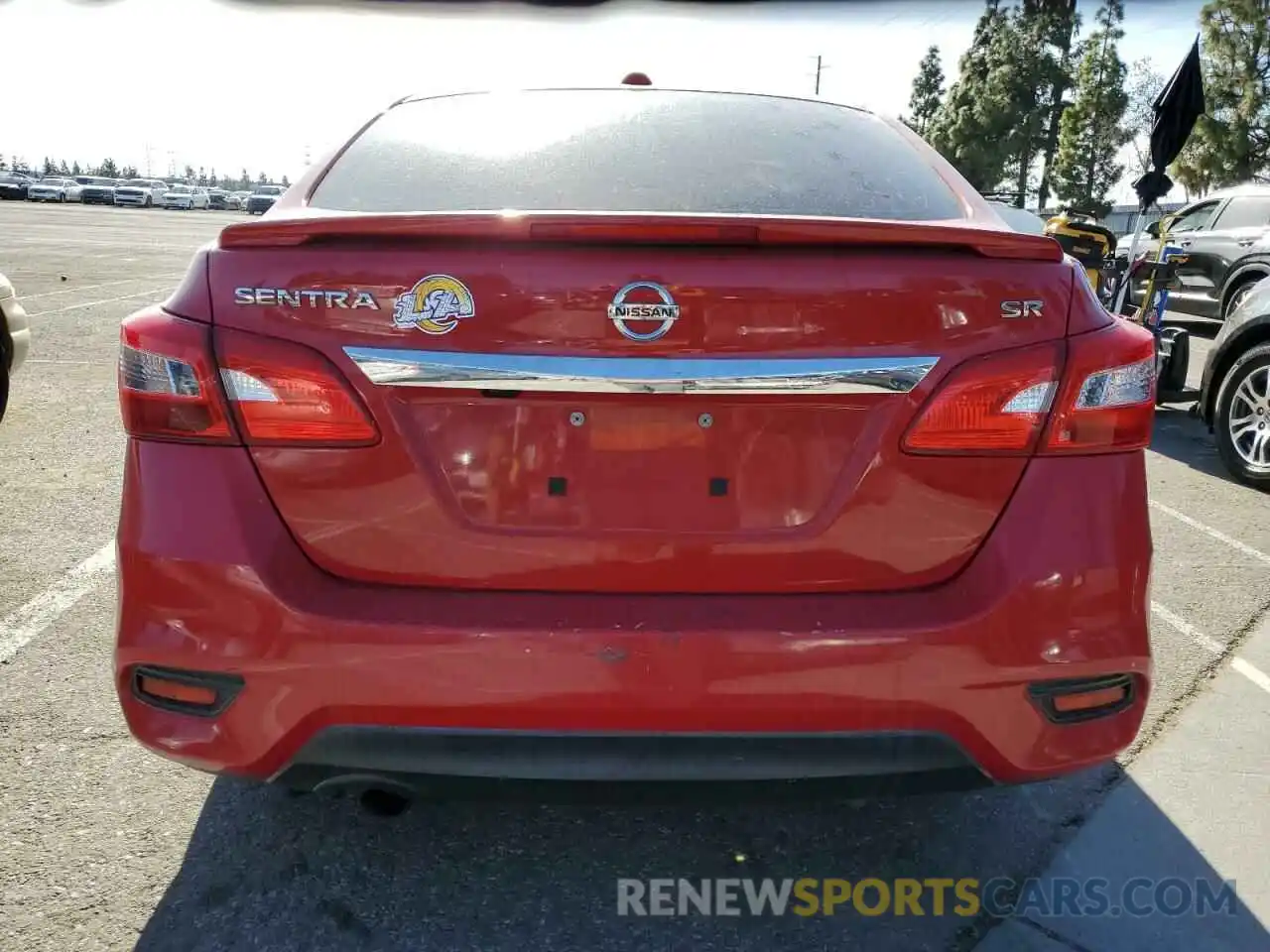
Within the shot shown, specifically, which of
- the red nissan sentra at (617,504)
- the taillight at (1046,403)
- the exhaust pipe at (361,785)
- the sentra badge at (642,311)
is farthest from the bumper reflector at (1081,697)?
the exhaust pipe at (361,785)

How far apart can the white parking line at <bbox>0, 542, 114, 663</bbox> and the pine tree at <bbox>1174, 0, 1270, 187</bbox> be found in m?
42.6

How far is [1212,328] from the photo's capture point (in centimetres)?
1386

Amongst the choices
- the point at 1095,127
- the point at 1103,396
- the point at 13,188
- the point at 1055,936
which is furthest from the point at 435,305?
the point at 13,188

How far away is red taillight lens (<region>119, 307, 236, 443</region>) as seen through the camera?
1.75 m

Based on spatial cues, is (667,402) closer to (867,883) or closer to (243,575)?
(243,575)

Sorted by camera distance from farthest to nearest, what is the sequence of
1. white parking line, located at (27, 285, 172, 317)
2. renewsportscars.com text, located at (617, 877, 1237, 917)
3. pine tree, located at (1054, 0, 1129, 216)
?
pine tree, located at (1054, 0, 1129, 216) < white parking line, located at (27, 285, 172, 317) < renewsportscars.com text, located at (617, 877, 1237, 917)

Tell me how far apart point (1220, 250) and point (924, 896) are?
12.0 metres

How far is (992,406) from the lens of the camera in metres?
1.76

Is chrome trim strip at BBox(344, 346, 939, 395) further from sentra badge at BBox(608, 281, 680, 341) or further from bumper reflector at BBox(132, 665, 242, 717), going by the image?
bumper reflector at BBox(132, 665, 242, 717)

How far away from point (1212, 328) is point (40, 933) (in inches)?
600

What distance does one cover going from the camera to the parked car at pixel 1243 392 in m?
5.72

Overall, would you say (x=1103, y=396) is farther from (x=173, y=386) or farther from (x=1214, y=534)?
(x=1214, y=534)

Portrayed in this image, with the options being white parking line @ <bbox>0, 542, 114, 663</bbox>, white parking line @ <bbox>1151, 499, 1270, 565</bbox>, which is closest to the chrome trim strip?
white parking line @ <bbox>0, 542, 114, 663</bbox>

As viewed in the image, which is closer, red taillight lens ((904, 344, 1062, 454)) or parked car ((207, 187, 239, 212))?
red taillight lens ((904, 344, 1062, 454))
